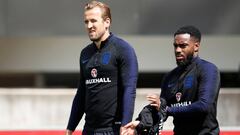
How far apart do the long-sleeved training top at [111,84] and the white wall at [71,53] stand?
9.43m

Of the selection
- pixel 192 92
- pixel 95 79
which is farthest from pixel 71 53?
pixel 192 92

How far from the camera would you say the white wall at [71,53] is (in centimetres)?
1373

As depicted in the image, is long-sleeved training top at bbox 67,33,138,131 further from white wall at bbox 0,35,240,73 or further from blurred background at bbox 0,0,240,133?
white wall at bbox 0,35,240,73

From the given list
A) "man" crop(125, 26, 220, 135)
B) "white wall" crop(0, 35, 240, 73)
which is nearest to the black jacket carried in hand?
"man" crop(125, 26, 220, 135)

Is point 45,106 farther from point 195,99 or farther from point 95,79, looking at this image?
point 195,99

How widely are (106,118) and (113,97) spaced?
0.49 ft

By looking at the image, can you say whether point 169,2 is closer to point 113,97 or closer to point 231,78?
point 231,78

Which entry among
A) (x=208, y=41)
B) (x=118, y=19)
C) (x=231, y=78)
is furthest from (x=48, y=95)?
(x=231, y=78)

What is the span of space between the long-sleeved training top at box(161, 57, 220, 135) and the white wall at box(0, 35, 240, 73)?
9417mm

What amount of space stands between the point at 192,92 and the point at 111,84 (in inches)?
21.6

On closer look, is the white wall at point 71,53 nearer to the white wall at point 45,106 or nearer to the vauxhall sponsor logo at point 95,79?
the white wall at point 45,106

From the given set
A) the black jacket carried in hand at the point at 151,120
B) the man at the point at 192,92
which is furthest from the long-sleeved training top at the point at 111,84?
the man at the point at 192,92

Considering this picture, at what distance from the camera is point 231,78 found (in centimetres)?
1469

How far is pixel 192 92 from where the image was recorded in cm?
418
